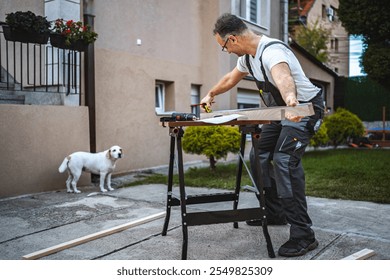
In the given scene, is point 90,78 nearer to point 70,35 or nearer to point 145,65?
point 70,35

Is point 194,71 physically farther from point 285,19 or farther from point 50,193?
point 50,193

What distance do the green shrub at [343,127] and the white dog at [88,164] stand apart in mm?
5489

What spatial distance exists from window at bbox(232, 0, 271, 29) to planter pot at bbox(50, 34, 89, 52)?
262cm

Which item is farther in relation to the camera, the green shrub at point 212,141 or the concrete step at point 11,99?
the green shrub at point 212,141

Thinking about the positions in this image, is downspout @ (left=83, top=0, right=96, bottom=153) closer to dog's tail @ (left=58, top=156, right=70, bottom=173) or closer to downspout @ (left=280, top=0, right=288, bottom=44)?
dog's tail @ (left=58, top=156, right=70, bottom=173)

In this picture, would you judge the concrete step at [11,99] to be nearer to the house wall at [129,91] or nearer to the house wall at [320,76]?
the house wall at [129,91]

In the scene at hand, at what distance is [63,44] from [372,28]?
4291mm

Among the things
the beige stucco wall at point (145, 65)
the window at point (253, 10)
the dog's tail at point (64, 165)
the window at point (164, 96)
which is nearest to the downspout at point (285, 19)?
the window at point (253, 10)

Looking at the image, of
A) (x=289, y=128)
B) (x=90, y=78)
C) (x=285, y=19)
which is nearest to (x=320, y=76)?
(x=285, y=19)

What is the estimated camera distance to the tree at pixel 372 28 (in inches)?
214

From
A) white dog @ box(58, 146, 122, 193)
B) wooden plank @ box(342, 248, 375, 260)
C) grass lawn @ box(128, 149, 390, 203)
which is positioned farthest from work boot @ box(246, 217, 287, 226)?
white dog @ box(58, 146, 122, 193)

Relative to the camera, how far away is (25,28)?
3.38 m

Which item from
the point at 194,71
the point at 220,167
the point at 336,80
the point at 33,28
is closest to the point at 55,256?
the point at 33,28

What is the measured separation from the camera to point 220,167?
552 centimetres
